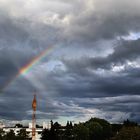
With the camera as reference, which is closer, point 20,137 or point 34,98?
point 34,98

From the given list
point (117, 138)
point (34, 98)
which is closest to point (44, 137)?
point (117, 138)

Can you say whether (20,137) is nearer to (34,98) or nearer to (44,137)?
(44,137)

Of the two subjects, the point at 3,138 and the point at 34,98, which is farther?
the point at 3,138

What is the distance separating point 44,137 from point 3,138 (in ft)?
64.1

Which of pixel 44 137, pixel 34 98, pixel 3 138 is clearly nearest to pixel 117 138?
pixel 44 137

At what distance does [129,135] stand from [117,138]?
763cm

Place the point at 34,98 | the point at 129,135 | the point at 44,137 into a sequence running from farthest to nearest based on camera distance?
1. the point at 44,137
2. the point at 129,135
3. the point at 34,98

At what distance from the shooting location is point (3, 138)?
160m

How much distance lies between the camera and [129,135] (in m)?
158

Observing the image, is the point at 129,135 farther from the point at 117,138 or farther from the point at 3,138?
the point at 3,138

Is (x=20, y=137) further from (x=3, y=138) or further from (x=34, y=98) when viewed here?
(x=34, y=98)

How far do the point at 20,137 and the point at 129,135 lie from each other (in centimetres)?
4702

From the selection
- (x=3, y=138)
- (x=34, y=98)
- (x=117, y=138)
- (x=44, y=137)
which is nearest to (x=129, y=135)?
(x=117, y=138)

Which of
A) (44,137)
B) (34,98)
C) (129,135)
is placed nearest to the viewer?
(34,98)
